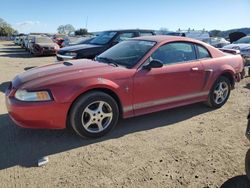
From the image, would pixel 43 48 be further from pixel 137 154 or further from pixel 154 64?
pixel 137 154

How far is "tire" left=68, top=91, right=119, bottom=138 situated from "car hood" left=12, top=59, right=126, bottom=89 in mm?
329

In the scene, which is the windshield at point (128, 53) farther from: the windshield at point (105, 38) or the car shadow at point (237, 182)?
the windshield at point (105, 38)

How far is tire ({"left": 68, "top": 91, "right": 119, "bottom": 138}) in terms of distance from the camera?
13.1 feet

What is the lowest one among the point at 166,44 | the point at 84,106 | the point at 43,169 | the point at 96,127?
the point at 43,169

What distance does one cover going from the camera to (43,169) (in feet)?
11.0

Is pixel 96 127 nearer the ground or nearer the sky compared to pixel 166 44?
nearer the ground

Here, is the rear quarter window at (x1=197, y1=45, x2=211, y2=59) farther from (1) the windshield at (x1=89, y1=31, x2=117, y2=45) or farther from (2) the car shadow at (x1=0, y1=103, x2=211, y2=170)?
(1) the windshield at (x1=89, y1=31, x2=117, y2=45)

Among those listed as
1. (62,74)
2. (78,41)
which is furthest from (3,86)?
(78,41)

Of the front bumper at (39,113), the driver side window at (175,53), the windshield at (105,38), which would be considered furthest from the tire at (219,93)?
the windshield at (105,38)

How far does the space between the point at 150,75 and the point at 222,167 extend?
1.83 meters

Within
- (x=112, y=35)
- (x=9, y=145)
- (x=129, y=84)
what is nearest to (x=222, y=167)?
(x=129, y=84)

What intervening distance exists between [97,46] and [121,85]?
5.40 metres

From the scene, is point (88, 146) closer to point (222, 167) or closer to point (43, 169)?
point (43, 169)

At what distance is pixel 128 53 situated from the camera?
5.04m
